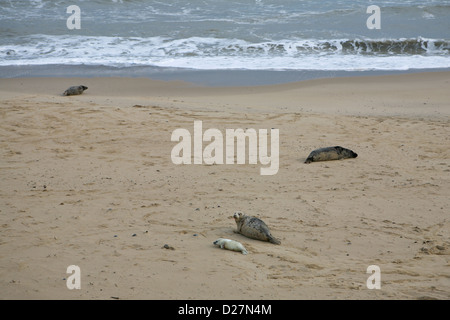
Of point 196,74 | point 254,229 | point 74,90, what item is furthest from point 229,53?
point 254,229

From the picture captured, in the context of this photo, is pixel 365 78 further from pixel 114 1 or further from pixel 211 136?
pixel 114 1

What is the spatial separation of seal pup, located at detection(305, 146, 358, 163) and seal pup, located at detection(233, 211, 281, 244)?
2.34 meters

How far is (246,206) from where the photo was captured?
18.6 ft

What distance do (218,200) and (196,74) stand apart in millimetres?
7415

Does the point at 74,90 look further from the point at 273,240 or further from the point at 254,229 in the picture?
the point at 273,240

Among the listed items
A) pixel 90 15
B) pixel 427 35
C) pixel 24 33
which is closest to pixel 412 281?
pixel 427 35

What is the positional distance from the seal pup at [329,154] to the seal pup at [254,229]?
2339mm

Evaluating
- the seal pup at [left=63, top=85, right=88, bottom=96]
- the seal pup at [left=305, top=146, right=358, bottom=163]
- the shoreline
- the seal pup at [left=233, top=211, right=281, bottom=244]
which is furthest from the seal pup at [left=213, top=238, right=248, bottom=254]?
the shoreline

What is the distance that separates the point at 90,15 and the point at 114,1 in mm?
2352

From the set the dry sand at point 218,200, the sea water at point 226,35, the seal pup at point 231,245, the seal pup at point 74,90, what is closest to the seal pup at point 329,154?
the dry sand at point 218,200

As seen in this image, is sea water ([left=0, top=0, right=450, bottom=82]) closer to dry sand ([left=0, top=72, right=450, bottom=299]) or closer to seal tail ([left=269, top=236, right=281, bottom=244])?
Answer: dry sand ([left=0, top=72, right=450, bottom=299])

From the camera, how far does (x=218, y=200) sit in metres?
5.83

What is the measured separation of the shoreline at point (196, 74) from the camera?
1212 cm

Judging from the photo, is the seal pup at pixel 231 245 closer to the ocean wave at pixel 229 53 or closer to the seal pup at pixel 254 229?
the seal pup at pixel 254 229
